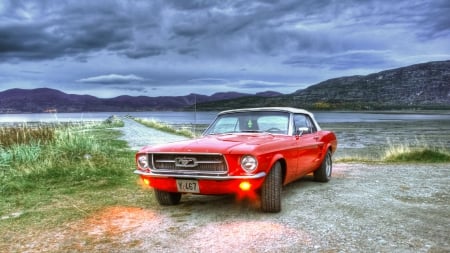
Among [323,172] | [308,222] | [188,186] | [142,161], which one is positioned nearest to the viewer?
[308,222]

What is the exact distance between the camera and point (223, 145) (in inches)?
221

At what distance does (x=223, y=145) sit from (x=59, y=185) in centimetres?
426

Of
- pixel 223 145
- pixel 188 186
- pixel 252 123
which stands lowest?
pixel 188 186

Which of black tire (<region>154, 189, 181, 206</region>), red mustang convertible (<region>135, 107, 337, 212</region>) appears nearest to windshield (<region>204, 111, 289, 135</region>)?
red mustang convertible (<region>135, 107, 337, 212</region>)

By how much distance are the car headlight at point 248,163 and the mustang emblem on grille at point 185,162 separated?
0.65 m

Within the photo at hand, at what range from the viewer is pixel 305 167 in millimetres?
7059

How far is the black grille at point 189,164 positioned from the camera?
17.8ft

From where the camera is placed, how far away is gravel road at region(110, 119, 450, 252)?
4391 millimetres

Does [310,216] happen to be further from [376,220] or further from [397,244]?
[397,244]

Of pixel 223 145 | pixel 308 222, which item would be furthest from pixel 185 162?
pixel 308 222

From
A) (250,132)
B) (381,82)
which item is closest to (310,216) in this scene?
(250,132)

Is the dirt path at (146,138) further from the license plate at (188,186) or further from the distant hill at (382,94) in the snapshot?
the distant hill at (382,94)

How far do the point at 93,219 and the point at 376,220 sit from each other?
368 centimetres

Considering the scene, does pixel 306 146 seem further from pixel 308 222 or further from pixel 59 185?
pixel 59 185
